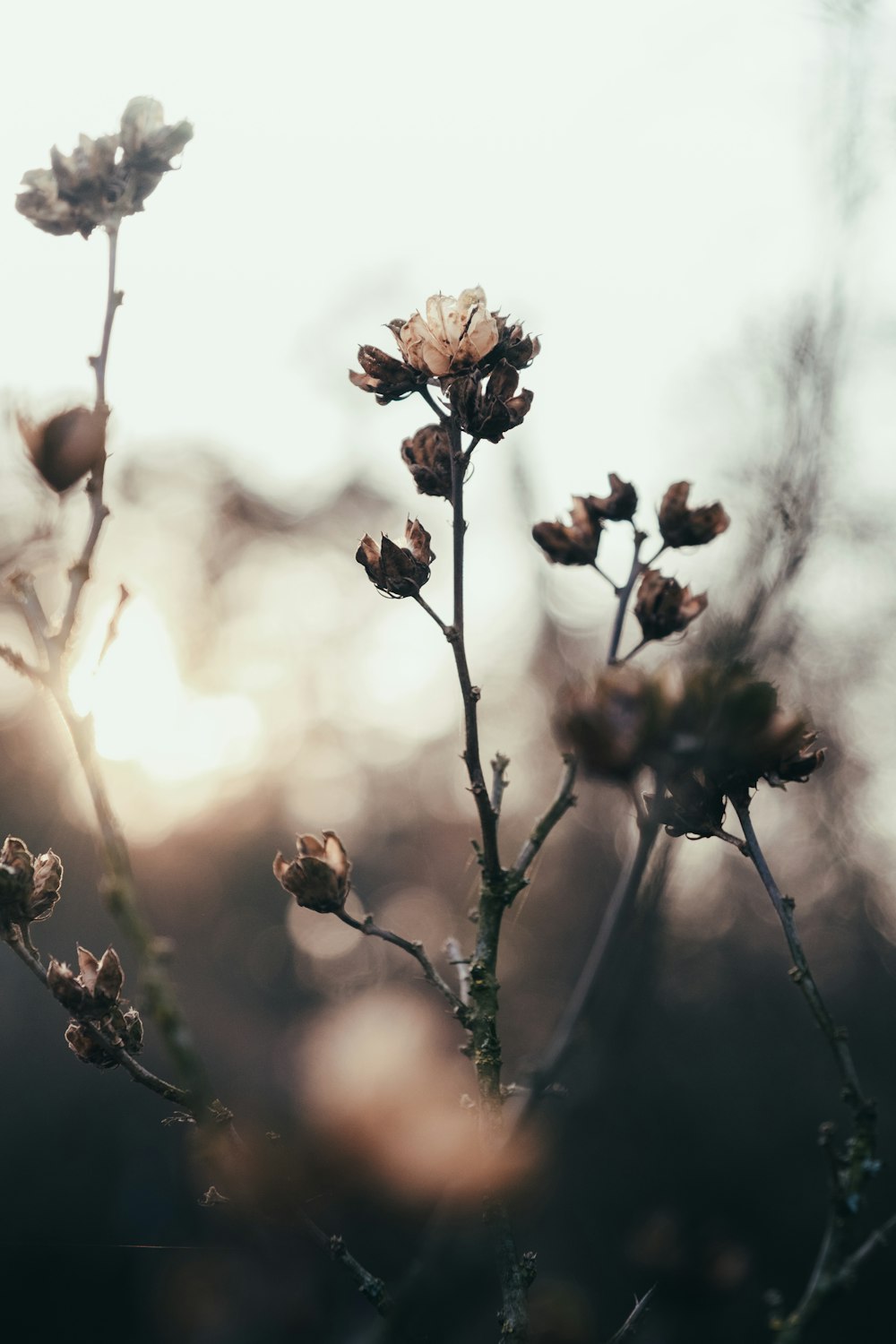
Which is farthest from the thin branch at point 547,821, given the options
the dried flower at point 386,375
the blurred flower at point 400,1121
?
the dried flower at point 386,375

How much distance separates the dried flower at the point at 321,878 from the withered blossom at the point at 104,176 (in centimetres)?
78

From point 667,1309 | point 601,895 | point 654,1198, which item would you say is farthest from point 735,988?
point 667,1309

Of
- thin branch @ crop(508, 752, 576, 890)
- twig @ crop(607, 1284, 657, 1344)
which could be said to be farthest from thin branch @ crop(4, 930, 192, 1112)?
twig @ crop(607, 1284, 657, 1344)

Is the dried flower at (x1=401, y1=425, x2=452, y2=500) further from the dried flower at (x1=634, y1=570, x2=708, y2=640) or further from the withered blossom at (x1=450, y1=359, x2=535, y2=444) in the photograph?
the dried flower at (x1=634, y1=570, x2=708, y2=640)

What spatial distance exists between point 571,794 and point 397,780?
59.7 ft

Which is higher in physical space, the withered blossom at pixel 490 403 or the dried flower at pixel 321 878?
the withered blossom at pixel 490 403

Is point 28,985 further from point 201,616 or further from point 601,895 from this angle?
point 201,616

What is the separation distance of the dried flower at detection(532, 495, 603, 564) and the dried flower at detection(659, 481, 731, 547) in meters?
0.10

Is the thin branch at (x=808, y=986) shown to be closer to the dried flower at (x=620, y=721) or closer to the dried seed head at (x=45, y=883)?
the dried flower at (x=620, y=721)

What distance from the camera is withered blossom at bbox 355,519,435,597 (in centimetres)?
128

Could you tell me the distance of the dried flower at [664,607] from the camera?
4.20 feet

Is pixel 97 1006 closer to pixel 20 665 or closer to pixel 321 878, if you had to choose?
pixel 321 878

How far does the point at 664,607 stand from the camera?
1.28 meters

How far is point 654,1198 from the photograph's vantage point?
7.54 metres
